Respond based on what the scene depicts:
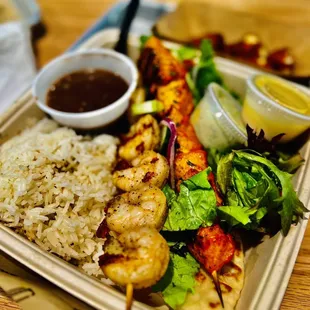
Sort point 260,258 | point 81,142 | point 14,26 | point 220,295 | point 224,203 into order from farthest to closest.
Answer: point 14,26
point 81,142
point 224,203
point 260,258
point 220,295

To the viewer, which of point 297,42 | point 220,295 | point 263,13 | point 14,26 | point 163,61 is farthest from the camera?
point 263,13

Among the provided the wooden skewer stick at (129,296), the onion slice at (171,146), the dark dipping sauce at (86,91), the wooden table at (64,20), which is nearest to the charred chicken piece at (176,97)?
the onion slice at (171,146)

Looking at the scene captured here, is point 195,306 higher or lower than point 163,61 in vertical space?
lower

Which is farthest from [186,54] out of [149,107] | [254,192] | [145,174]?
[254,192]

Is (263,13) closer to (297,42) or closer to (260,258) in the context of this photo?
(297,42)

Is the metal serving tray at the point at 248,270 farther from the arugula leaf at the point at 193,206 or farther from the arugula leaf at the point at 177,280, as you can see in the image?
the arugula leaf at the point at 193,206

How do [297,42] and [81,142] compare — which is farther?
[297,42]

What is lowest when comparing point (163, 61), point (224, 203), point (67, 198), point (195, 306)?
point (195, 306)

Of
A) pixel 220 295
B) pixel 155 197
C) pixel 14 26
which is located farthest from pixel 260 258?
pixel 14 26
